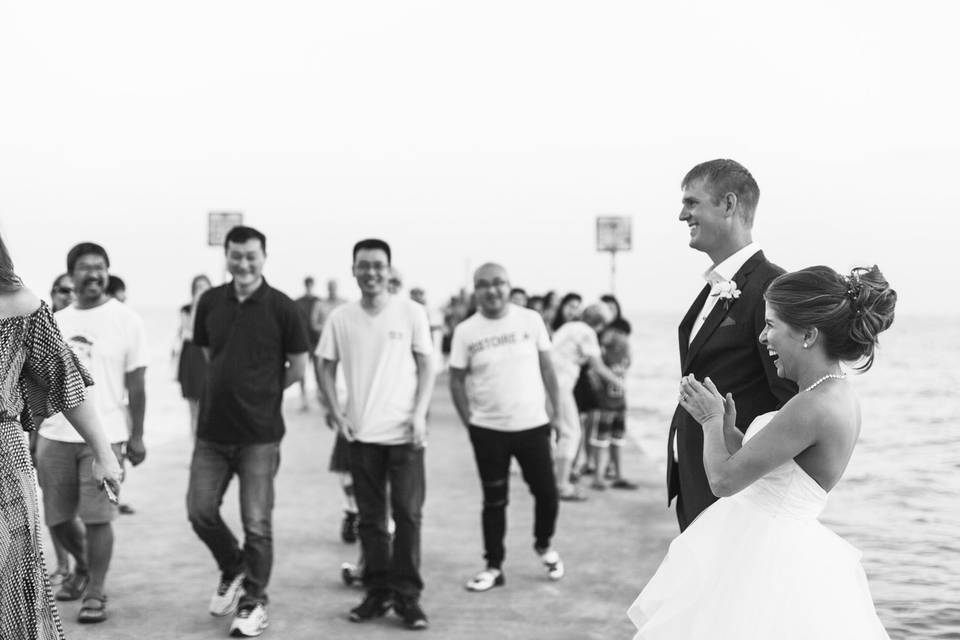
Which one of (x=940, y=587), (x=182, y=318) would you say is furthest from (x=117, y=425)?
(x=182, y=318)

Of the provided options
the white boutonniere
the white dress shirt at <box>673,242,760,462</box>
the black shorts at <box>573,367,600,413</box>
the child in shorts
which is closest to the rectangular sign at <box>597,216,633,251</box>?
the child in shorts

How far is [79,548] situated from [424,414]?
2.23 meters

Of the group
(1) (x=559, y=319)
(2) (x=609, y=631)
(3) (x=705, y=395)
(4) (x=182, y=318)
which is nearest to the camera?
(3) (x=705, y=395)

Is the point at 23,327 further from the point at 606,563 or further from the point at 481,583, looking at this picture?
the point at 606,563

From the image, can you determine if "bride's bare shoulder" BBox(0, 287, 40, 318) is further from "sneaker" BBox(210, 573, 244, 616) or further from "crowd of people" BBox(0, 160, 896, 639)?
"sneaker" BBox(210, 573, 244, 616)

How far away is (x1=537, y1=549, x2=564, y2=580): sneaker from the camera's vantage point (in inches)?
274

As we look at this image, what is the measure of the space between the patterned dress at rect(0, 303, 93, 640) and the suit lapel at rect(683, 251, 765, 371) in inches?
86.9

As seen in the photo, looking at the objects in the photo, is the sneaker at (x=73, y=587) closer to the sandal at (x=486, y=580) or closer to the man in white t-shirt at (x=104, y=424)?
the man in white t-shirt at (x=104, y=424)

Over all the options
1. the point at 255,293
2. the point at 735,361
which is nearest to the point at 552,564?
the point at 255,293

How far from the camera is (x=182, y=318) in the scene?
45.5 feet

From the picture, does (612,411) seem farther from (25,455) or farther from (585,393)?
(25,455)

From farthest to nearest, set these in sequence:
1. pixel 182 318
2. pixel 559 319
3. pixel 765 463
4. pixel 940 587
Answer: pixel 182 318
pixel 559 319
pixel 940 587
pixel 765 463

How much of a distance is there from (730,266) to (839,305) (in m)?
0.75

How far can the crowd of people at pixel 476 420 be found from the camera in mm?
3219
